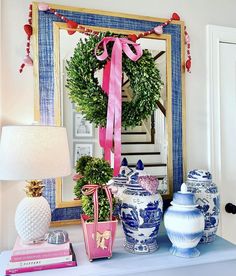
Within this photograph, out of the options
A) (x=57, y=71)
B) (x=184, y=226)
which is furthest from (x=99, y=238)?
(x=57, y=71)

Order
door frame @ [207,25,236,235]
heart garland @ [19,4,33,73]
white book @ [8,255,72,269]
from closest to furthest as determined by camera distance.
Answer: white book @ [8,255,72,269]
heart garland @ [19,4,33,73]
door frame @ [207,25,236,235]

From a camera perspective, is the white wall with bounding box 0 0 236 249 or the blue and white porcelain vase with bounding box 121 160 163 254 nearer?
the blue and white porcelain vase with bounding box 121 160 163 254

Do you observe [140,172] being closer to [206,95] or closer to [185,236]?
[185,236]

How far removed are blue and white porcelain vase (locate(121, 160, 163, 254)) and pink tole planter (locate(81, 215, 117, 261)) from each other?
11 centimetres

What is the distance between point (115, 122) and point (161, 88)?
330 millimetres

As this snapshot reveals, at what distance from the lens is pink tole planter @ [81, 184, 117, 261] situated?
114 cm

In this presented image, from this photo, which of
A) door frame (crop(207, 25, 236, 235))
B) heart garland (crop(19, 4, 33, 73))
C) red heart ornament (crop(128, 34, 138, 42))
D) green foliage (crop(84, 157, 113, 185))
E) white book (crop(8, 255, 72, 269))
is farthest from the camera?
door frame (crop(207, 25, 236, 235))

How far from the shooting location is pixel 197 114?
1.68 meters

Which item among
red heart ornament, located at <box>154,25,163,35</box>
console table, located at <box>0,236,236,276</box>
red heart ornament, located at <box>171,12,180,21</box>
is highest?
red heart ornament, located at <box>171,12,180,21</box>

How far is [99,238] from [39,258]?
9.7 inches

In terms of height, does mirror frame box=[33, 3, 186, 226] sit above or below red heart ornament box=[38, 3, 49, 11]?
below

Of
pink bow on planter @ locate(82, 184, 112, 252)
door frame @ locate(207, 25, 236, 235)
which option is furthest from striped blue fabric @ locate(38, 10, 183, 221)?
pink bow on planter @ locate(82, 184, 112, 252)

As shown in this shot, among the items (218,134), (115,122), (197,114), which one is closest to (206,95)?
(197,114)

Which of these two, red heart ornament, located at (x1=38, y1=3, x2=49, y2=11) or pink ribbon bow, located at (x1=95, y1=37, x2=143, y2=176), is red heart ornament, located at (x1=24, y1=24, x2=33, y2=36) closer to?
red heart ornament, located at (x1=38, y1=3, x2=49, y2=11)
